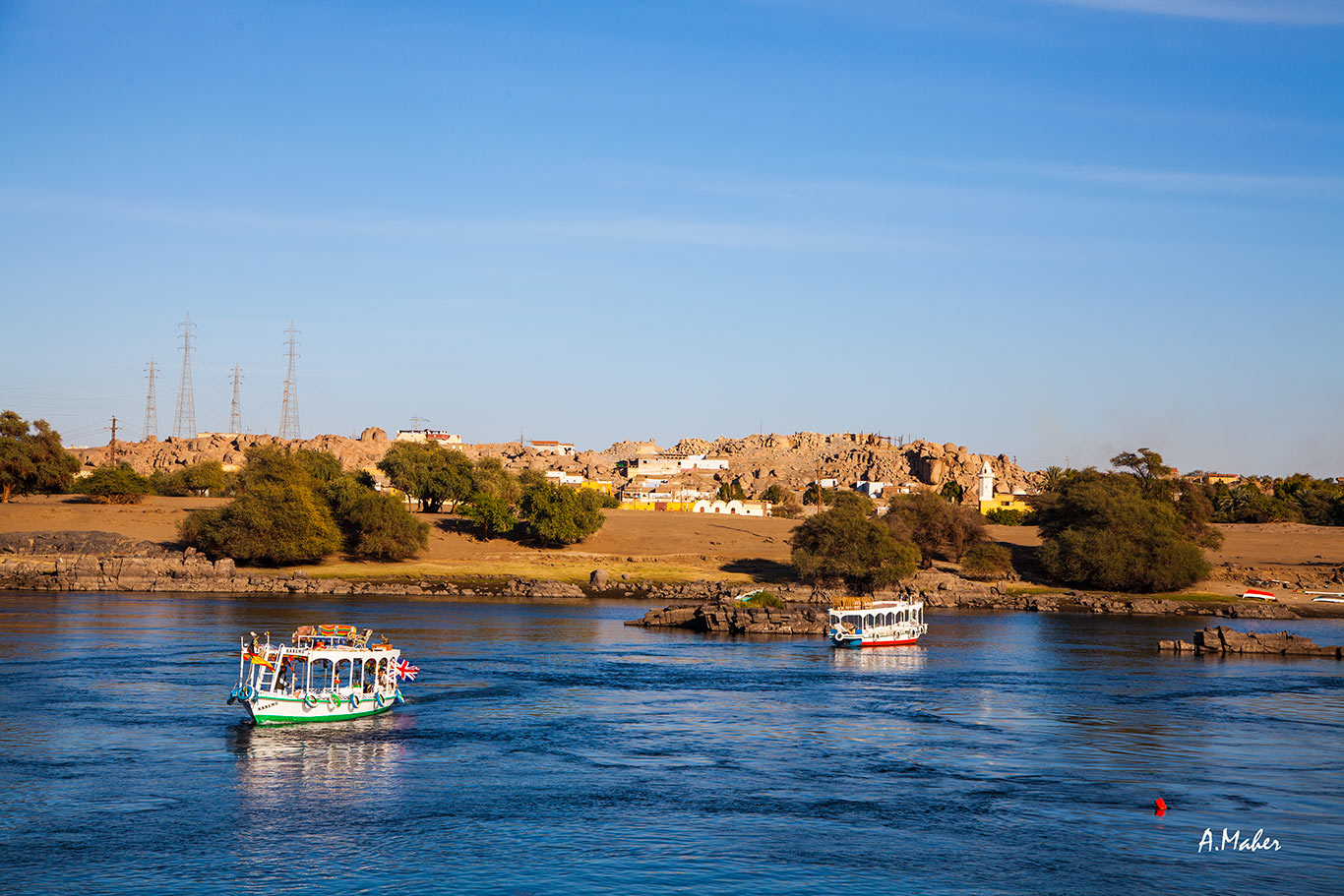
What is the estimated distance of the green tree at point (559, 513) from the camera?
10288 centimetres

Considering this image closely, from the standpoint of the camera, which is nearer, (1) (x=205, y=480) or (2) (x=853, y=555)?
(2) (x=853, y=555)

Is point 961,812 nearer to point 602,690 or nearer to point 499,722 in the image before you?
point 499,722

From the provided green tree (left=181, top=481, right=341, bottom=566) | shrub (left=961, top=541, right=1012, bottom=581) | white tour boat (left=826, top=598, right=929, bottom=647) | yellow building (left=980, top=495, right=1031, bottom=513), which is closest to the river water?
white tour boat (left=826, top=598, right=929, bottom=647)

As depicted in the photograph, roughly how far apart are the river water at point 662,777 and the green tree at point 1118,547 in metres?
38.4

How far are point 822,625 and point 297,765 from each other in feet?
154

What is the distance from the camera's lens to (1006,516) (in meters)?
141

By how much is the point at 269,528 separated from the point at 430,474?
31.4 m

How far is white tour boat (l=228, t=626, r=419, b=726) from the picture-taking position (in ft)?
121

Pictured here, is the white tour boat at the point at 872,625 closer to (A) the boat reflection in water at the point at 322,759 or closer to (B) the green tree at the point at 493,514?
(A) the boat reflection in water at the point at 322,759

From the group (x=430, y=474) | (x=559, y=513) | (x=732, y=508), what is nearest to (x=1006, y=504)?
(x=732, y=508)

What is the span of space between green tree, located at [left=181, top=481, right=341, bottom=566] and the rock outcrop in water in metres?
61.0

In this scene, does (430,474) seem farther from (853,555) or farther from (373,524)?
(853,555)

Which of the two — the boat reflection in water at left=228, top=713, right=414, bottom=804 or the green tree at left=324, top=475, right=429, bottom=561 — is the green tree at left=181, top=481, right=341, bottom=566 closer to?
the green tree at left=324, top=475, right=429, bottom=561

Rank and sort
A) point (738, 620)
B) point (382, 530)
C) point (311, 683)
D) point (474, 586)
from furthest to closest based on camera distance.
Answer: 1. point (382, 530)
2. point (474, 586)
3. point (738, 620)
4. point (311, 683)
